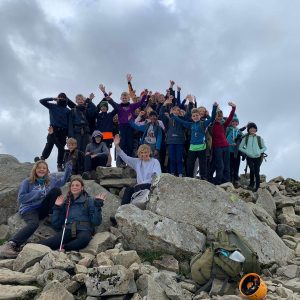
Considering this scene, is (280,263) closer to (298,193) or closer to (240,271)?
(240,271)

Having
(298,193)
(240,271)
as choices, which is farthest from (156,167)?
(298,193)

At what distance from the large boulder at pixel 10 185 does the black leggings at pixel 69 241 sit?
3.52 meters

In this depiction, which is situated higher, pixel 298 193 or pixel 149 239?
pixel 298 193

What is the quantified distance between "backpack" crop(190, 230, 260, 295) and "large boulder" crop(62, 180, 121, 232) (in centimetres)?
348

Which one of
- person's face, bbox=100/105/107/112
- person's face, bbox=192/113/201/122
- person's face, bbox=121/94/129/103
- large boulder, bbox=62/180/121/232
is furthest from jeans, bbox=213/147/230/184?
person's face, bbox=100/105/107/112

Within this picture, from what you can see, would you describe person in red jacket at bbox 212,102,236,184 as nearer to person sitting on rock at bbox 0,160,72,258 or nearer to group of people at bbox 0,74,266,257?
group of people at bbox 0,74,266,257

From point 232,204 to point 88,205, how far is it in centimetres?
435

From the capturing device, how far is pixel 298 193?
64.6ft

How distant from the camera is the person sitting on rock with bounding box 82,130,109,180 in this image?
14.7 meters

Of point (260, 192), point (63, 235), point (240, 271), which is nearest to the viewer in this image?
point (240, 271)

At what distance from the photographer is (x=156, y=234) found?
1013 cm

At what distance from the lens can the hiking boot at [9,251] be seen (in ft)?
32.5

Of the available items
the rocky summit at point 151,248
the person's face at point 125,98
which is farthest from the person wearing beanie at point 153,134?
the rocky summit at point 151,248

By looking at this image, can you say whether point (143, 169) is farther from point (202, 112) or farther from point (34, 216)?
point (202, 112)
